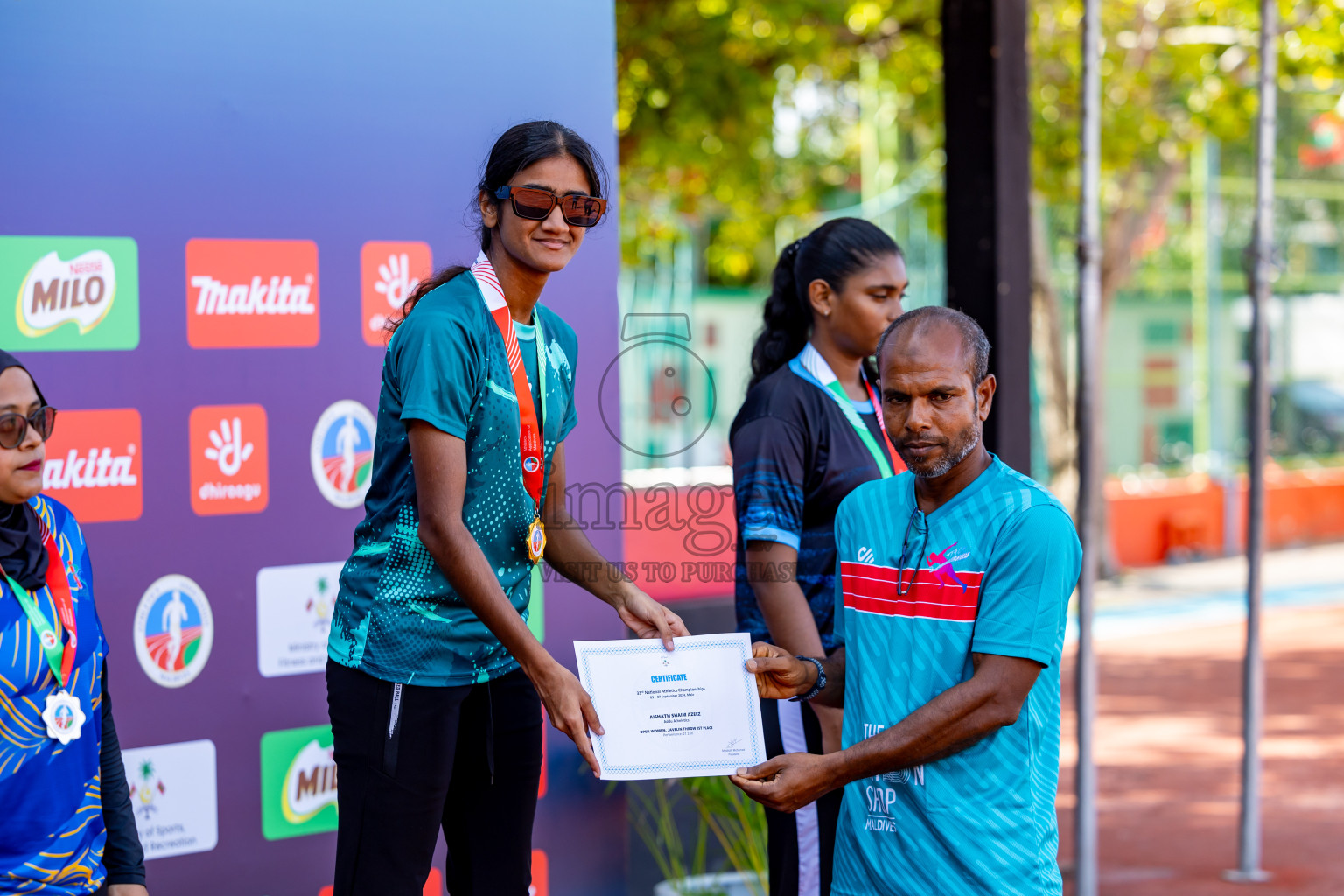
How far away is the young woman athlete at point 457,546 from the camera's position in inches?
86.0

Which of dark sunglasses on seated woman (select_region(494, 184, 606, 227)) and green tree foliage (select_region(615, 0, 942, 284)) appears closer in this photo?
dark sunglasses on seated woman (select_region(494, 184, 606, 227))

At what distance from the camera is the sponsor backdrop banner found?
3080mm

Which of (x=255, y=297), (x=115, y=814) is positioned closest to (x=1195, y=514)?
(x=255, y=297)

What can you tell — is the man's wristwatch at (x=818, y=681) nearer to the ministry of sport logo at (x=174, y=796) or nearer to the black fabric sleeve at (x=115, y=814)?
the black fabric sleeve at (x=115, y=814)

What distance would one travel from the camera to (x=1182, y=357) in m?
15.6

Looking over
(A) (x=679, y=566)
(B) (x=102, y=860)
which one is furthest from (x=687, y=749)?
(A) (x=679, y=566)

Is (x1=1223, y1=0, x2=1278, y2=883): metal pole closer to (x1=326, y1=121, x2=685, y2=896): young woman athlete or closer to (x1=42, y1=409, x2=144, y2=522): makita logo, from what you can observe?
(x1=326, y1=121, x2=685, y2=896): young woman athlete

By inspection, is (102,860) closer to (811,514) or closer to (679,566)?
(811,514)

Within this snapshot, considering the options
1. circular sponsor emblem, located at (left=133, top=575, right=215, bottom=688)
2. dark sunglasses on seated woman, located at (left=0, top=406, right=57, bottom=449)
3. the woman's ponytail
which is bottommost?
circular sponsor emblem, located at (left=133, top=575, right=215, bottom=688)

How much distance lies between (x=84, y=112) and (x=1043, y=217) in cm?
1154

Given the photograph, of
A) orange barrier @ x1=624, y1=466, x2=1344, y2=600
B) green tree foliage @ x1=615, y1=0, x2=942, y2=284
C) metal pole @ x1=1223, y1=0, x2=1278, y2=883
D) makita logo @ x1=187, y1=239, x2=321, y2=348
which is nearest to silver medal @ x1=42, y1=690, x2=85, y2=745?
makita logo @ x1=187, y1=239, x2=321, y2=348

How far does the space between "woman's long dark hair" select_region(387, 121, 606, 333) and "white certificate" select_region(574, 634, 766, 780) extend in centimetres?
71

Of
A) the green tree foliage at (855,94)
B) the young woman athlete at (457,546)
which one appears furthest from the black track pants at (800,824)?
the green tree foliage at (855,94)

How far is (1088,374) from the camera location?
4.38 meters
